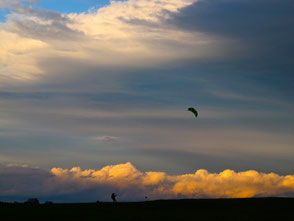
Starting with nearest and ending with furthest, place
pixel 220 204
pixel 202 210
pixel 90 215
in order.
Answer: pixel 90 215 → pixel 202 210 → pixel 220 204

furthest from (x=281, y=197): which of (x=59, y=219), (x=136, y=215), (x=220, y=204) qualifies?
(x=59, y=219)

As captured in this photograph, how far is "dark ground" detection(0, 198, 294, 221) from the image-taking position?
46375 millimetres

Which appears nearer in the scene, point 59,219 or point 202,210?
point 59,219

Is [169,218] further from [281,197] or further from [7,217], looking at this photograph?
[281,197]

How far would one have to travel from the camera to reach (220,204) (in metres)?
56.5

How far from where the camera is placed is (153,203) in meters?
58.0

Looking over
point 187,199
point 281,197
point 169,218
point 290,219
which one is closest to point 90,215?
point 169,218

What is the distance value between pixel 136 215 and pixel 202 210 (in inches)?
382

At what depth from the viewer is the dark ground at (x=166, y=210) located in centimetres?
4638

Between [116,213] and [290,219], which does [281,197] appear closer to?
[290,219]

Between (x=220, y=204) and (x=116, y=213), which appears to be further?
(x=220, y=204)

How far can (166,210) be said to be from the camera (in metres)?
52.3

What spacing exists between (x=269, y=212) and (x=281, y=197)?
12.4m

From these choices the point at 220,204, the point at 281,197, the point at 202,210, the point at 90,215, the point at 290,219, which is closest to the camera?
the point at 290,219
